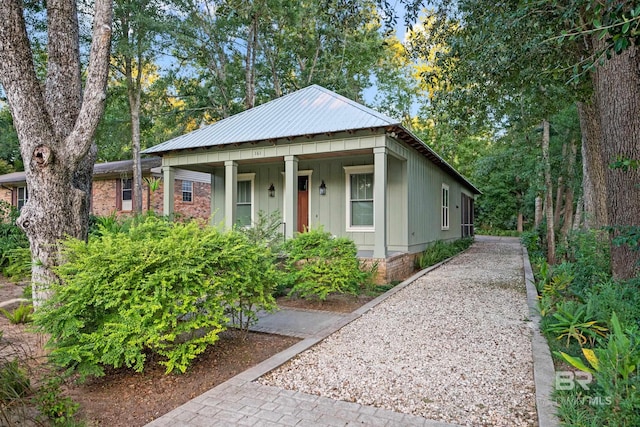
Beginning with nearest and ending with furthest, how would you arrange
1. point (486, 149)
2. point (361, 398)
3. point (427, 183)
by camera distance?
point (361, 398)
point (427, 183)
point (486, 149)

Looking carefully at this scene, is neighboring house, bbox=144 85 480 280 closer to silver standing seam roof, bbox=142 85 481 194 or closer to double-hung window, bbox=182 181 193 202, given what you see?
silver standing seam roof, bbox=142 85 481 194

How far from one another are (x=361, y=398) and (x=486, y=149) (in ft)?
96.8

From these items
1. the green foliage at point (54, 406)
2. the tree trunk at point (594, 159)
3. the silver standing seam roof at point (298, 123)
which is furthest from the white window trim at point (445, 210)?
the green foliage at point (54, 406)

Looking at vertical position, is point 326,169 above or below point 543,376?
above

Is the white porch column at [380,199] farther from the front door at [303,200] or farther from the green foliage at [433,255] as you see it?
the front door at [303,200]

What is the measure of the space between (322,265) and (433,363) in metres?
2.80

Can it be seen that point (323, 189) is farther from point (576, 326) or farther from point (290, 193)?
point (576, 326)

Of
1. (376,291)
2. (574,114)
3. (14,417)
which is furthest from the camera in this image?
(574,114)

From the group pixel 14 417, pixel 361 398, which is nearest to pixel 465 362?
pixel 361 398

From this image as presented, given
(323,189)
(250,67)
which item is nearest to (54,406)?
(323,189)

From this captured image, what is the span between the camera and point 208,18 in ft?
59.9

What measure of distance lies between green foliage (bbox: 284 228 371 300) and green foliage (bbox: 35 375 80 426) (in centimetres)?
370

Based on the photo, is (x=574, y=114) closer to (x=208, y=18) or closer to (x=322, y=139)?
(x=322, y=139)

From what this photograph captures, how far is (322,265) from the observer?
6.39 meters
